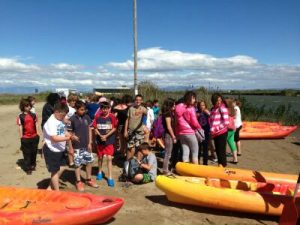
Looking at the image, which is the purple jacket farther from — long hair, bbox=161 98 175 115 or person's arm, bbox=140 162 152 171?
person's arm, bbox=140 162 152 171

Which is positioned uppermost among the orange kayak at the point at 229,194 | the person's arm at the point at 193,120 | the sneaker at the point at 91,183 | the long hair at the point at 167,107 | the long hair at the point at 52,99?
the long hair at the point at 52,99

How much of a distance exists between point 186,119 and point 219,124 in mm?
786

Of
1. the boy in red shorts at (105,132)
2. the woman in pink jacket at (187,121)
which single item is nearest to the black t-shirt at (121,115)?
the boy in red shorts at (105,132)

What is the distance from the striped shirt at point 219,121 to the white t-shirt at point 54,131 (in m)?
3.33

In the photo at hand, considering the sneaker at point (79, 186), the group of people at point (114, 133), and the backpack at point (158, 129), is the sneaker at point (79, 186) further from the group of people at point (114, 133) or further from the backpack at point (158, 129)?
the backpack at point (158, 129)

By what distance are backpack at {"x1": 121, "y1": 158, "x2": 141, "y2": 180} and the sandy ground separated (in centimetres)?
24

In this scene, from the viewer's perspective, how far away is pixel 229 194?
5.77 meters

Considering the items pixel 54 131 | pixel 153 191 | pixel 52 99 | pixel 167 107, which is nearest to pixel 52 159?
pixel 54 131

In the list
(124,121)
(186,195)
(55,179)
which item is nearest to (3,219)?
(55,179)

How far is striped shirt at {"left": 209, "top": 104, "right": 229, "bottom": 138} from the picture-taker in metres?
7.52

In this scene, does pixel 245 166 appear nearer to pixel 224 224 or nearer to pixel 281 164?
pixel 281 164

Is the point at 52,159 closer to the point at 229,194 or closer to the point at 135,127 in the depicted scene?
the point at 135,127

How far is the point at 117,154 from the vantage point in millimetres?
10359

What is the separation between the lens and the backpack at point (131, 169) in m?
7.46
